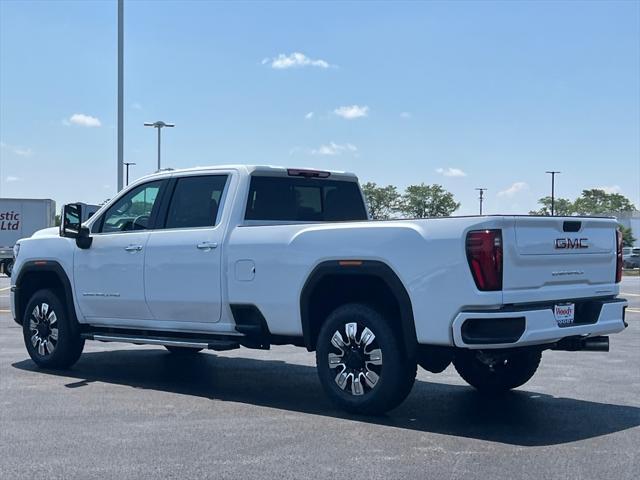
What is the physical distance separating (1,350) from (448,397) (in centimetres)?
630

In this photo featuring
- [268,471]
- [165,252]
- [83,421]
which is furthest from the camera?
[165,252]

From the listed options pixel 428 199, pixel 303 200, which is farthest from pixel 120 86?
pixel 428 199

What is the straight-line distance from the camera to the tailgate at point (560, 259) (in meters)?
6.34

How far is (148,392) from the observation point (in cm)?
827

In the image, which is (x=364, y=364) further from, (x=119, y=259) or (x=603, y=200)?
(x=603, y=200)

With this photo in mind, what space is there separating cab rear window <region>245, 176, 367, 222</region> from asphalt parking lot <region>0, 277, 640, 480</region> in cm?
170

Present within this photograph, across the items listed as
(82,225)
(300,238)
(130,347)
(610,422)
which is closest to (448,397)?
(610,422)

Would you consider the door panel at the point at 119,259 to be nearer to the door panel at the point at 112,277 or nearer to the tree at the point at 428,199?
the door panel at the point at 112,277

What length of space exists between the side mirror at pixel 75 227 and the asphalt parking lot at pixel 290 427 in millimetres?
1450

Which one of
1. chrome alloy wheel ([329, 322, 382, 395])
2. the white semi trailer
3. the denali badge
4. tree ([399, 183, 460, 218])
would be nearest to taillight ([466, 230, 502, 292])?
the denali badge

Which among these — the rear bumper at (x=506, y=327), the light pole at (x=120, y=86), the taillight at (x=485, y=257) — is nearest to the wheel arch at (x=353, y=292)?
the rear bumper at (x=506, y=327)

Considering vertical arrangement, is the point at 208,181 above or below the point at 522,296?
above

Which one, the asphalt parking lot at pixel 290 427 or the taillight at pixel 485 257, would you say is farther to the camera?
the taillight at pixel 485 257

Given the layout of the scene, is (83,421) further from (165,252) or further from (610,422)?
(610,422)
